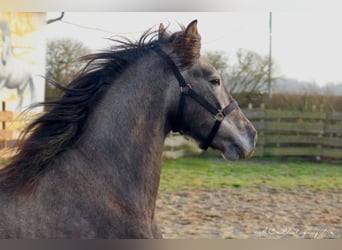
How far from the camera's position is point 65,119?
2193 mm

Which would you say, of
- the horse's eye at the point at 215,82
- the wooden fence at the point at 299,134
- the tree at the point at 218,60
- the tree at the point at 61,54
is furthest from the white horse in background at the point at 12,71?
the wooden fence at the point at 299,134

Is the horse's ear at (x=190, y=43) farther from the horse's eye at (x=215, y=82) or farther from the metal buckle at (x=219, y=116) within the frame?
the metal buckle at (x=219, y=116)

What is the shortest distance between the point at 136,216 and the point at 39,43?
15.0ft

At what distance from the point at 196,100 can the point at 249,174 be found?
5.94m

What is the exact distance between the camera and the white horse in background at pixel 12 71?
588cm

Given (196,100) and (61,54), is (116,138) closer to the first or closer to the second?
(196,100)

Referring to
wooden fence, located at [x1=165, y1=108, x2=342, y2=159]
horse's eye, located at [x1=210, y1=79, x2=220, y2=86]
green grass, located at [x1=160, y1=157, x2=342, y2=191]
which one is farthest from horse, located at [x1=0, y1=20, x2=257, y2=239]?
wooden fence, located at [x1=165, y1=108, x2=342, y2=159]

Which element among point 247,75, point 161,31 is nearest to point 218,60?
point 247,75

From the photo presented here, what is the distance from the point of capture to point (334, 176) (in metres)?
8.24

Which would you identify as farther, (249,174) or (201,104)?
A: (249,174)

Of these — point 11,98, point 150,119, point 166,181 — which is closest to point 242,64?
point 166,181

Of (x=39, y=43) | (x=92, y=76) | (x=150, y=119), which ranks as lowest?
(x=150, y=119)

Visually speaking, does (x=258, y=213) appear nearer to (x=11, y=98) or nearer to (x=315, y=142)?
(x=11, y=98)

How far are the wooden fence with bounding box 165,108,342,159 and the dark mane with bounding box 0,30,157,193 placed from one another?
740cm
